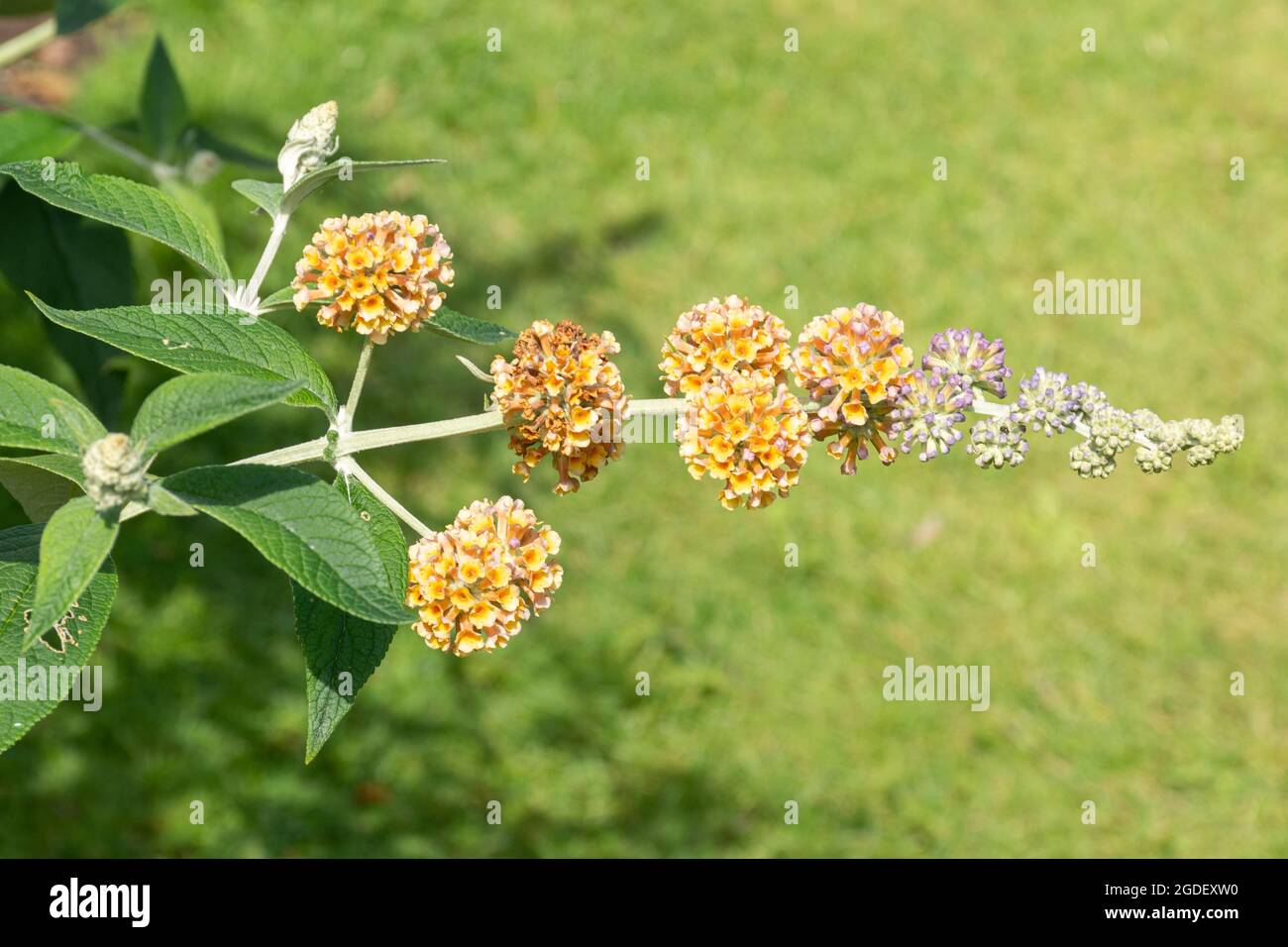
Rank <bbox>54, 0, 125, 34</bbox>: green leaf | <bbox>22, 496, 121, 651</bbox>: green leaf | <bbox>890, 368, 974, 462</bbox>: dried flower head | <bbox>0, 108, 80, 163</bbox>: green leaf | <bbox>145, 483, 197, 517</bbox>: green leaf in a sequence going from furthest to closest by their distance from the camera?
1. <bbox>54, 0, 125, 34</bbox>: green leaf
2. <bbox>0, 108, 80, 163</bbox>: green leaf
3. <bbox>890, 368, 974, 462</bbox>: dried flower head
4. <bbox>145, 483, 197, 517</bbox>: green leaf
5. <bbox>22, 496, 121, 651</bbox>: green leaf

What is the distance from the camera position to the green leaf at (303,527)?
1.32 meters

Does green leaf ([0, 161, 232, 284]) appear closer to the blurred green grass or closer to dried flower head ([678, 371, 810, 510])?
dried flower head ([678, 371, 810, 510])

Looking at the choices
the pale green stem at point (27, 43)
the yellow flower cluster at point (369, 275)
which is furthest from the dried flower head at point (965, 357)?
the pale green stem at point (27, 43)

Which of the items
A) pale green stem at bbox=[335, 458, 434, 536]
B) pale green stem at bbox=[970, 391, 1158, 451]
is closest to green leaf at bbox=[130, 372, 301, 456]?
pale green stem at bbox=[335, 458, 434, 536]

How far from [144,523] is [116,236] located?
2.25 metres

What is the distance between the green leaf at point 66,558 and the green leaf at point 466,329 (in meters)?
0.55

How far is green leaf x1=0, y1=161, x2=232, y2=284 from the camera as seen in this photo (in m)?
1.65

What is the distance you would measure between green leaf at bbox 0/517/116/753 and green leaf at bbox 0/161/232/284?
17.2 inches

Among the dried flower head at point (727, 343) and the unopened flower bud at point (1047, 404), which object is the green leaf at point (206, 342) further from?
the unopened flower bud at point (1047, 404)

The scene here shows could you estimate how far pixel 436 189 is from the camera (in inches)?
225

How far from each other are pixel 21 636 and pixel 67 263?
4.79 ft

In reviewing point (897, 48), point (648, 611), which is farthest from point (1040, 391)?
point (897, 48)
